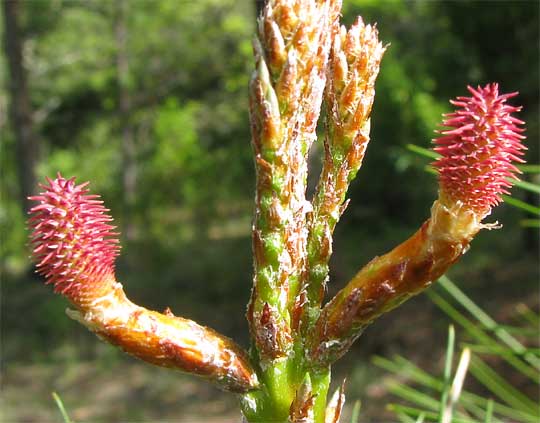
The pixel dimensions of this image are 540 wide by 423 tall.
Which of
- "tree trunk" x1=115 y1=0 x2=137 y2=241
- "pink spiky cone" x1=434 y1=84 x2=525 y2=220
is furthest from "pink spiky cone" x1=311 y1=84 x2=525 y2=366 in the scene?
"tree trunk" x1=115 y1=0 x2=137 y2=241

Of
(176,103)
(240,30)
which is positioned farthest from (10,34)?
(240,30)

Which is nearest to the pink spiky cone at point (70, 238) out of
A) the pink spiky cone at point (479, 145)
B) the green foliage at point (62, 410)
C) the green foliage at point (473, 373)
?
the green foliage at point (62, 410)

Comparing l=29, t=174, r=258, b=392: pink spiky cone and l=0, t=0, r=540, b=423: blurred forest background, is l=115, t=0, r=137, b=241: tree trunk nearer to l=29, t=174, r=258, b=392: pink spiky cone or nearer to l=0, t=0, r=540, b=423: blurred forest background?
l=0, t=0, r=540, b=423: blurred forest background

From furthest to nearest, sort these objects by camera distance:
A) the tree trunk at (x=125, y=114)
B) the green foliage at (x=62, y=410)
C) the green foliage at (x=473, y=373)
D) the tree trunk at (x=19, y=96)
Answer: the tree trunk at (x=125, y=114), the tree trunk at (x=19, y=96), the green foliage at (x=473, y=373), the green foliage at (x=62, y=410)

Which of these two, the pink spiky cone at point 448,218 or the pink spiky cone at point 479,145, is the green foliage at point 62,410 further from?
the pink spiky cone at point 479,145

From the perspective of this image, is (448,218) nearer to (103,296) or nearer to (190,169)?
(103,296)

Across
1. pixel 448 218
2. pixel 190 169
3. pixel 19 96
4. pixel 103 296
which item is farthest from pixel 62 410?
pixel 190 169

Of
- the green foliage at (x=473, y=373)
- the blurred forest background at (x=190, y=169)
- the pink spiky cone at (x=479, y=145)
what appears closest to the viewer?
the pink spiky cone at (x=479, y=145)
